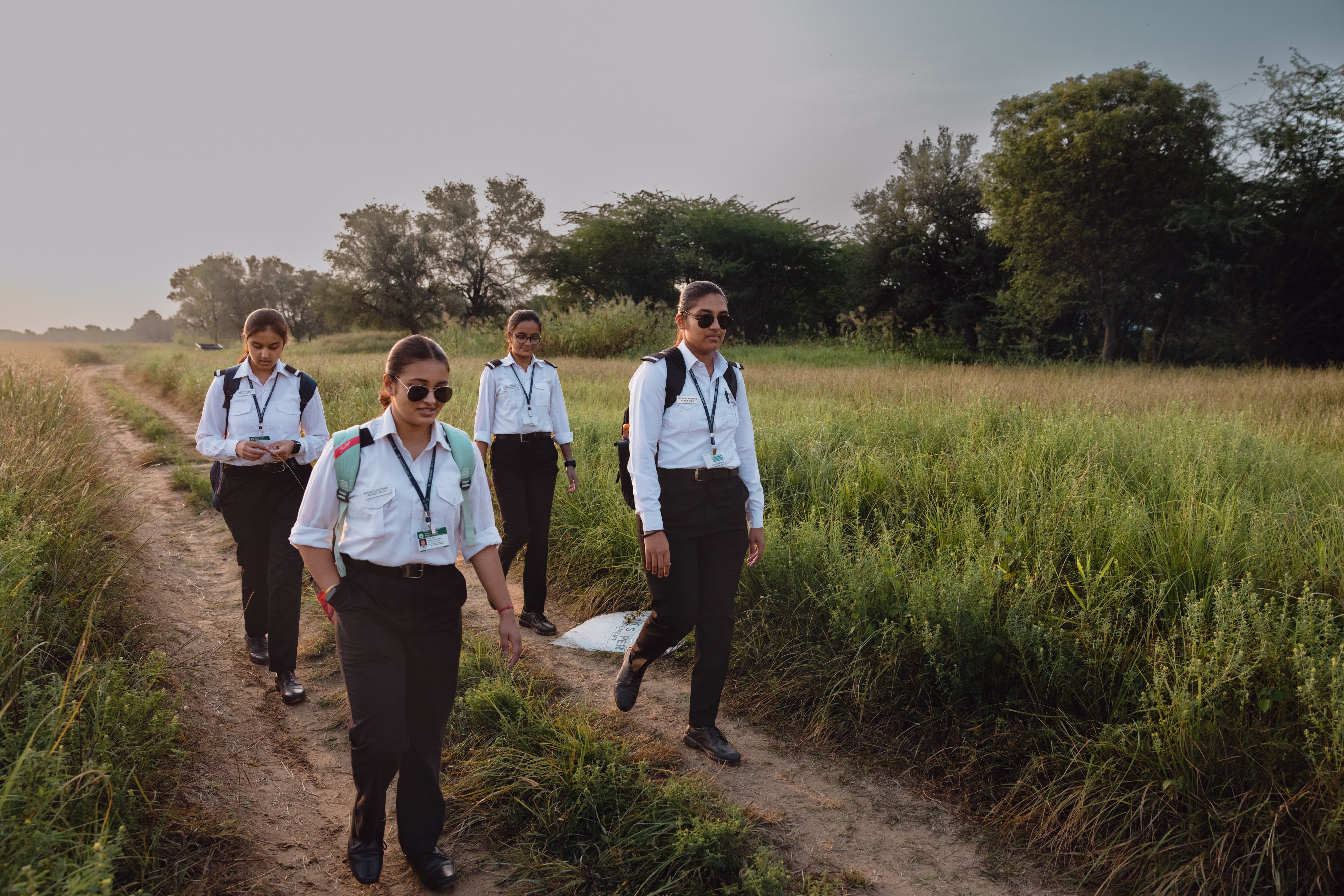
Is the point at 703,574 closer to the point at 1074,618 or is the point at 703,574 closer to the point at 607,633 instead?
the point at 607,633

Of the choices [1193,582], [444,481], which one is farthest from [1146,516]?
[444,481]

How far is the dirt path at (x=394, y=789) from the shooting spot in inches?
109

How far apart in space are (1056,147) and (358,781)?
25997mm

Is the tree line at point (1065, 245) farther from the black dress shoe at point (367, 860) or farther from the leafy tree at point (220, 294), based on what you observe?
the leafy tree at point (220, 294)

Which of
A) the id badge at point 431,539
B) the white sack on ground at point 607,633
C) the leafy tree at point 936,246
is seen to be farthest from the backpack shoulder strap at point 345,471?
the leafy tree at point 936,246

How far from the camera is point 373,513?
246cm

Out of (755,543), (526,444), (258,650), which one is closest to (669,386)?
(755,543)

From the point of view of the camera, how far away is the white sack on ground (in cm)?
482

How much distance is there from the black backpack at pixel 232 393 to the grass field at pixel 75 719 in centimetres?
79

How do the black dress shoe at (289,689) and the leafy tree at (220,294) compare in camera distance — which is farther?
the leafy tree at (220,294)

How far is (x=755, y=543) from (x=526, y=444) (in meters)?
2.24

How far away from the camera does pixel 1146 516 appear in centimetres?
419

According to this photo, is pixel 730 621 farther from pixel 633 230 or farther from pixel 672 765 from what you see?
pixel 633 230

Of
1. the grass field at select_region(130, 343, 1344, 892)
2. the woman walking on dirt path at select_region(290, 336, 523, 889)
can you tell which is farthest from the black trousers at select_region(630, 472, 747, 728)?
the woman walking on dirt path at select_region(290, 336, 523, 889)
